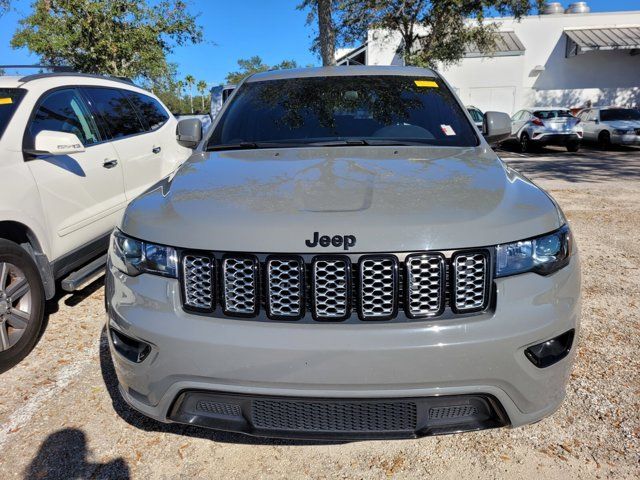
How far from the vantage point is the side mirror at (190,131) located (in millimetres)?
3387

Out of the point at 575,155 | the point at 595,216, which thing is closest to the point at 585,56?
the point at 575,155

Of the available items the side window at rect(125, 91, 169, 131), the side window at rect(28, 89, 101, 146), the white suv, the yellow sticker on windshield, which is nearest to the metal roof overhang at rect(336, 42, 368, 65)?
the side window at rect(125, 91, 169, 131)

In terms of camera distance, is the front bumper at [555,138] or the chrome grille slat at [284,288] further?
the front bumper at [555,138]

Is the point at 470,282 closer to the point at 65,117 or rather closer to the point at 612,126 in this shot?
the point at 65,117

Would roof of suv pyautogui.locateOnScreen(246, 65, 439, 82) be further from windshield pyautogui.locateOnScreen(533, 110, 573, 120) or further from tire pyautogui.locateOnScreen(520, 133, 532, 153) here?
windshield pyautogui.locateOnScreen(533, 110, 573, 120)

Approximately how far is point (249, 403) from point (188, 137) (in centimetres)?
211

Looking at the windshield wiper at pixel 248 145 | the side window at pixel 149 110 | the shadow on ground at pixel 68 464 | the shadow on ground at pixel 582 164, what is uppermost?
the side window at pixel 149 110

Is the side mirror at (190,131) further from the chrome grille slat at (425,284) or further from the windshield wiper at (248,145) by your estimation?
the chrome grille slat at (425,284)

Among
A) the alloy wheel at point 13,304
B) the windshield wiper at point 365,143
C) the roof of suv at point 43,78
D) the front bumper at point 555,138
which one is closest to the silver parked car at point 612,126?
the front bumper at point 555,138

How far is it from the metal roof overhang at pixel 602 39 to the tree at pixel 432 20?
835 centimetres

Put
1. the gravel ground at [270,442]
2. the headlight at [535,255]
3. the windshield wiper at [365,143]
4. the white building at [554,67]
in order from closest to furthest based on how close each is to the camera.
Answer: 1. the headlight at [535,255]
2. the gravel ground at [270,442]
3. the windshield wiper at [365,143]
4. the white building at [554,67]

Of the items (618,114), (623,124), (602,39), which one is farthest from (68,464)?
(602,39)

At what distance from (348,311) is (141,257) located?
34.0 inches

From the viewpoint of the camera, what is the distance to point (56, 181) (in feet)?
11.5
